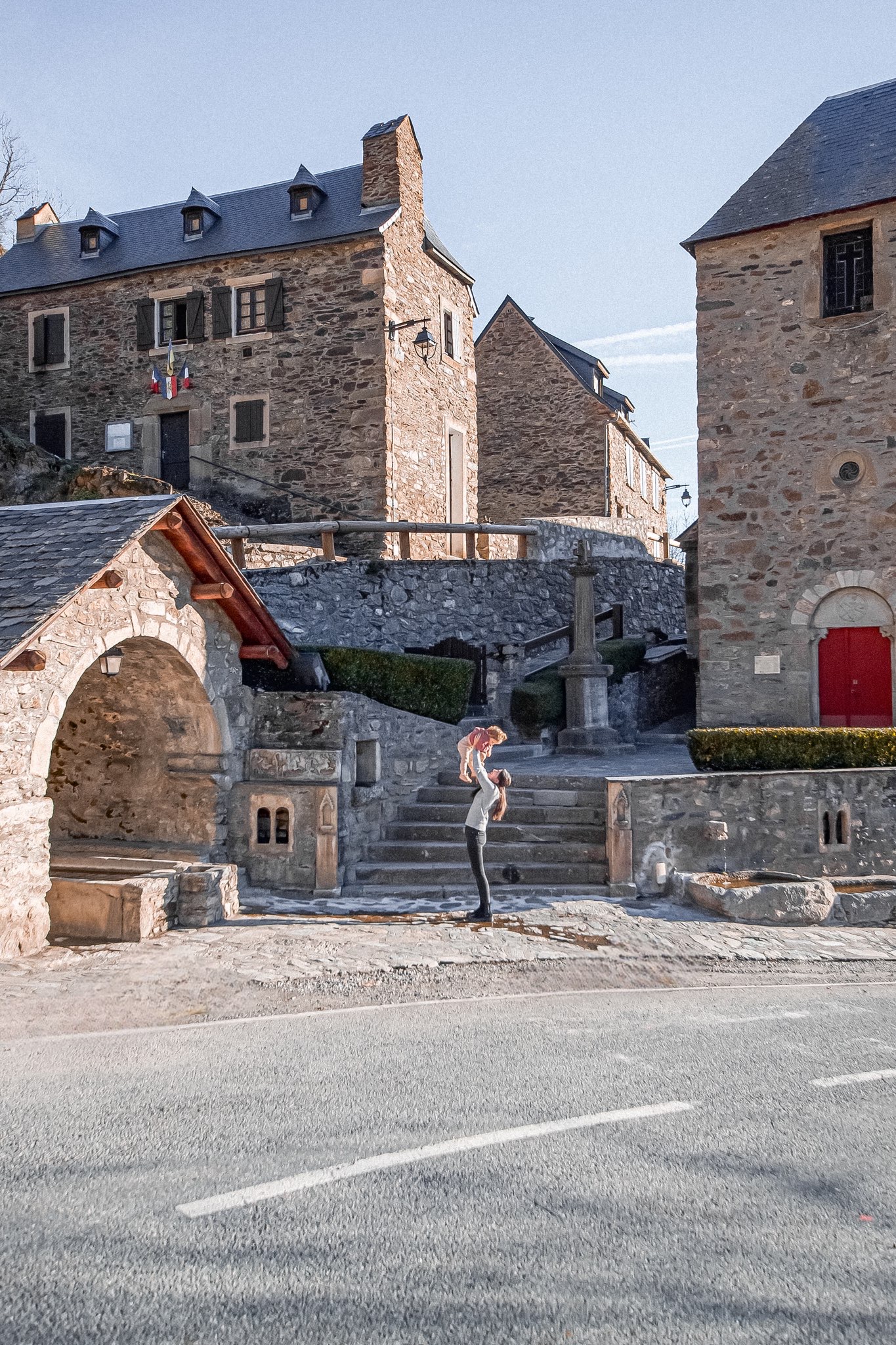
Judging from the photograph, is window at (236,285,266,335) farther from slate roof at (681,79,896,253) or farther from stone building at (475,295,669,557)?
slate roof at (681,79,896,253)

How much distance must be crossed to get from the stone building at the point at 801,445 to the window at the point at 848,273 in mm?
19

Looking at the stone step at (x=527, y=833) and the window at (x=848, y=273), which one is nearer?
the stone step at (x=527, y=833)

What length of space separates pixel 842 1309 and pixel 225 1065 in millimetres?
3240

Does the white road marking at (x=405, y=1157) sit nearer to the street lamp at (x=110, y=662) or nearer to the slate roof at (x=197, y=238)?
the street lamp at (x=110, y=662)

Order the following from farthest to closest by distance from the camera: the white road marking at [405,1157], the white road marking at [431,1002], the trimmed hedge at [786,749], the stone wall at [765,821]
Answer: the trimmed hedge at [786,749] → the stone wall at [765,821] → the white road marking at [431,1002] → the white road marking at [405,1157]

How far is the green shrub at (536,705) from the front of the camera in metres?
16.1

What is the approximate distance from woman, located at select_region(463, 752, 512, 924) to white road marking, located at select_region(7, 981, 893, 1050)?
6.47ft

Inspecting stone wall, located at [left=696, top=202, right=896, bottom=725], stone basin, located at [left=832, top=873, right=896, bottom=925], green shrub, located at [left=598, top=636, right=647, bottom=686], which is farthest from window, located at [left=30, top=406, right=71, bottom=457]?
stone basin, located at [left=832, top=873, right=896, bottom=925]

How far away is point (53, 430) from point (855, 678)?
18.5 m

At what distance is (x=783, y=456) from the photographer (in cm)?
1502

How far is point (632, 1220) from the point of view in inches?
139

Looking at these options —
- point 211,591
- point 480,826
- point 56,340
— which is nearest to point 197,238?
point 56,340

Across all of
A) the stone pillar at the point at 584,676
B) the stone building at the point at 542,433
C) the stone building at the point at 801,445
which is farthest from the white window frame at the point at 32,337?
the stone building at the point at 801,445

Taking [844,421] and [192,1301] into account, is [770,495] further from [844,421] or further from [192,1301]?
[192,1301]
